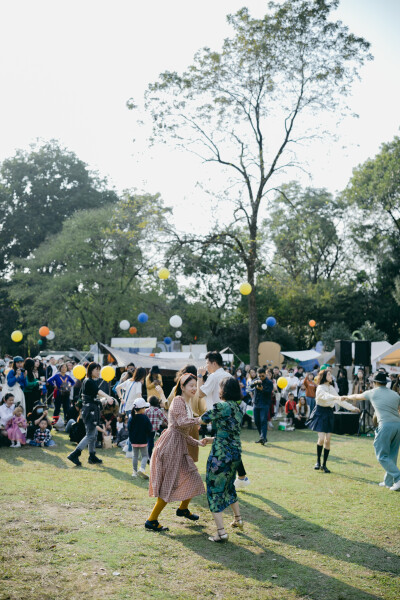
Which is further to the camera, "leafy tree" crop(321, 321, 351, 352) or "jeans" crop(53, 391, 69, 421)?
"leafy tree" crop(321, 321, 351, 352)

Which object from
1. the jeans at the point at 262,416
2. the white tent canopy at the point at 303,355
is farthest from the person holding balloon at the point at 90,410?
the white tent canopy at the point at 303,355

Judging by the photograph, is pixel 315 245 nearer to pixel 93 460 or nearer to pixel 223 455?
pixel 93 460

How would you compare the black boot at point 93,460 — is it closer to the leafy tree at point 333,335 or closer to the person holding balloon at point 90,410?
the person holding balloon at point 90,410

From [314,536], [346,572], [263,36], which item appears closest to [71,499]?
[314,536]

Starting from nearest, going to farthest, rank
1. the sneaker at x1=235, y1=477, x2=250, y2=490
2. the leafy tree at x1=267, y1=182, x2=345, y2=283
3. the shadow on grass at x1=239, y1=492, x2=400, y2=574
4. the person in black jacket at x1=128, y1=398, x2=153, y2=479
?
the shadow on grass at x1=239, y1=492, x2=400, y2=574 < the sneaker at x1=235, y1=477, x2=250, y2=490 < the person in black jacket at x1=128, y1=398, x2=153, y2=479 < the leafy tree at x1=267, y1=182, x2=345, y2=283

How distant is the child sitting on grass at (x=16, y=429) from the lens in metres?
10.6

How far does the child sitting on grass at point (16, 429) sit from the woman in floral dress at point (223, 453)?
21.8ft

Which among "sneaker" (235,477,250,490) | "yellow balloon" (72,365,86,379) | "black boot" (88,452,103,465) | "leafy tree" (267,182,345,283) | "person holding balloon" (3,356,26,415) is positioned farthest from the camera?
"leafy tree" (267,182,345,283)

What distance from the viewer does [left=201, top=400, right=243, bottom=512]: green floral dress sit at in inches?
205

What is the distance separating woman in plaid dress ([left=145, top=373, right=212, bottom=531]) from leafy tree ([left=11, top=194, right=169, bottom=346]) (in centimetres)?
2219

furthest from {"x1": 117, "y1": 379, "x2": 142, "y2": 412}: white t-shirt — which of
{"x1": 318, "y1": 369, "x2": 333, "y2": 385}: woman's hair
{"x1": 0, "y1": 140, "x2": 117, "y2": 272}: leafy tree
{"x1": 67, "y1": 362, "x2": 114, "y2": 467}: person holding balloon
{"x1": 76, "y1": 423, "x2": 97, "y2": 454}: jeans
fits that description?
{"x1": 0, "y1": 140, "x2": 117, "y2": 272}: leafy tree

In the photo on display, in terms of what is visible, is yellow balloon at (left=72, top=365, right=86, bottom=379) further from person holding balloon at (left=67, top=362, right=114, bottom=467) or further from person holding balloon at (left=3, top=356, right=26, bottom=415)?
person holding balloon at (left=67, top=362, right=114, bottom=467)

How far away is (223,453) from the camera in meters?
5.28

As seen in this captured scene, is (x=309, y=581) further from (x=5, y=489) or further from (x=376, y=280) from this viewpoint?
(x=376, y=280)
